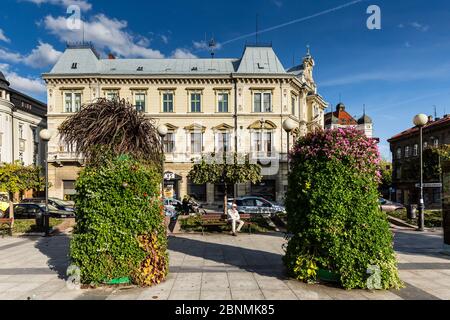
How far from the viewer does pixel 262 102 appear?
3438cm

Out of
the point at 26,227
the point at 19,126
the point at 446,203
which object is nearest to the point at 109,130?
the point at 26,227

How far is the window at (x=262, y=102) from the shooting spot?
34.3m

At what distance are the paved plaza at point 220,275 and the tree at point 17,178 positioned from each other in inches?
833

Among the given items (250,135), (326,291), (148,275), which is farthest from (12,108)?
(326,291)

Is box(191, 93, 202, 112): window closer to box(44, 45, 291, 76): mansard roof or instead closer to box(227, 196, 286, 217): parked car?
box(44, 45, 291, 76): mansard roof

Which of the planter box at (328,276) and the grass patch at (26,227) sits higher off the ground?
the planter box at (328,276)

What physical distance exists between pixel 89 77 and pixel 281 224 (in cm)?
2747

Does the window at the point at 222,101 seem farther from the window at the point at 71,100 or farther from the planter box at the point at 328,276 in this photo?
the planter box at the point at 328,276

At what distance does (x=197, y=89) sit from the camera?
113ft

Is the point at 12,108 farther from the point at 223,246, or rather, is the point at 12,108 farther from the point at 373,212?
the point at 373,212

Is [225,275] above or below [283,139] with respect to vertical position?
below

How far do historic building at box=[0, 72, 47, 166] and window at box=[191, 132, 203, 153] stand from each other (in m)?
21.8

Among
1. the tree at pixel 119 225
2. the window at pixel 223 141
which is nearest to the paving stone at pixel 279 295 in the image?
the tree at pixel 119 225

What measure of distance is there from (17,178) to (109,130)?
91.4 ft
